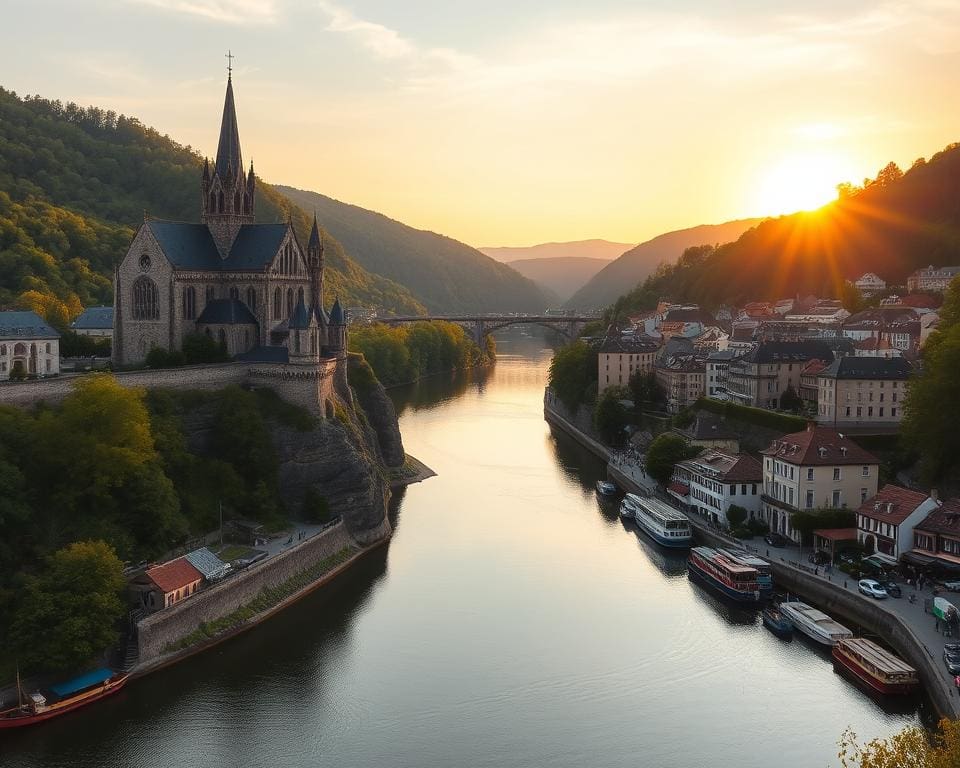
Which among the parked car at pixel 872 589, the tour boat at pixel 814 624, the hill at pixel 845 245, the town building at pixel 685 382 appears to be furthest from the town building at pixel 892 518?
the hill at pixel 845 245

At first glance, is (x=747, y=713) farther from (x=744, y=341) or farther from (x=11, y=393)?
(x=744, y=341)

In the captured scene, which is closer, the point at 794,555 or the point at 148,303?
the point at 794,555

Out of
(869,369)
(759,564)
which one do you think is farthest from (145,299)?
(869,369)

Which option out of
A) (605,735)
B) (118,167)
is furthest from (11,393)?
(118,167)

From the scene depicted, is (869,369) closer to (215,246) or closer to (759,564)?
(759,564)

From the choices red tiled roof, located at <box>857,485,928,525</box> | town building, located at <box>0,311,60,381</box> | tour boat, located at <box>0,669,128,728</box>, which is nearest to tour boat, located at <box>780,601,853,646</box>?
red tiled roof, located at <box>857,485,928,525</box>

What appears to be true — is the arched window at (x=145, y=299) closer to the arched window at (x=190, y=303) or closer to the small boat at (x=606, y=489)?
the arched window at (x=190, y=303)

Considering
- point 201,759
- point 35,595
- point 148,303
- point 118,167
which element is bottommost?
point 201,759
